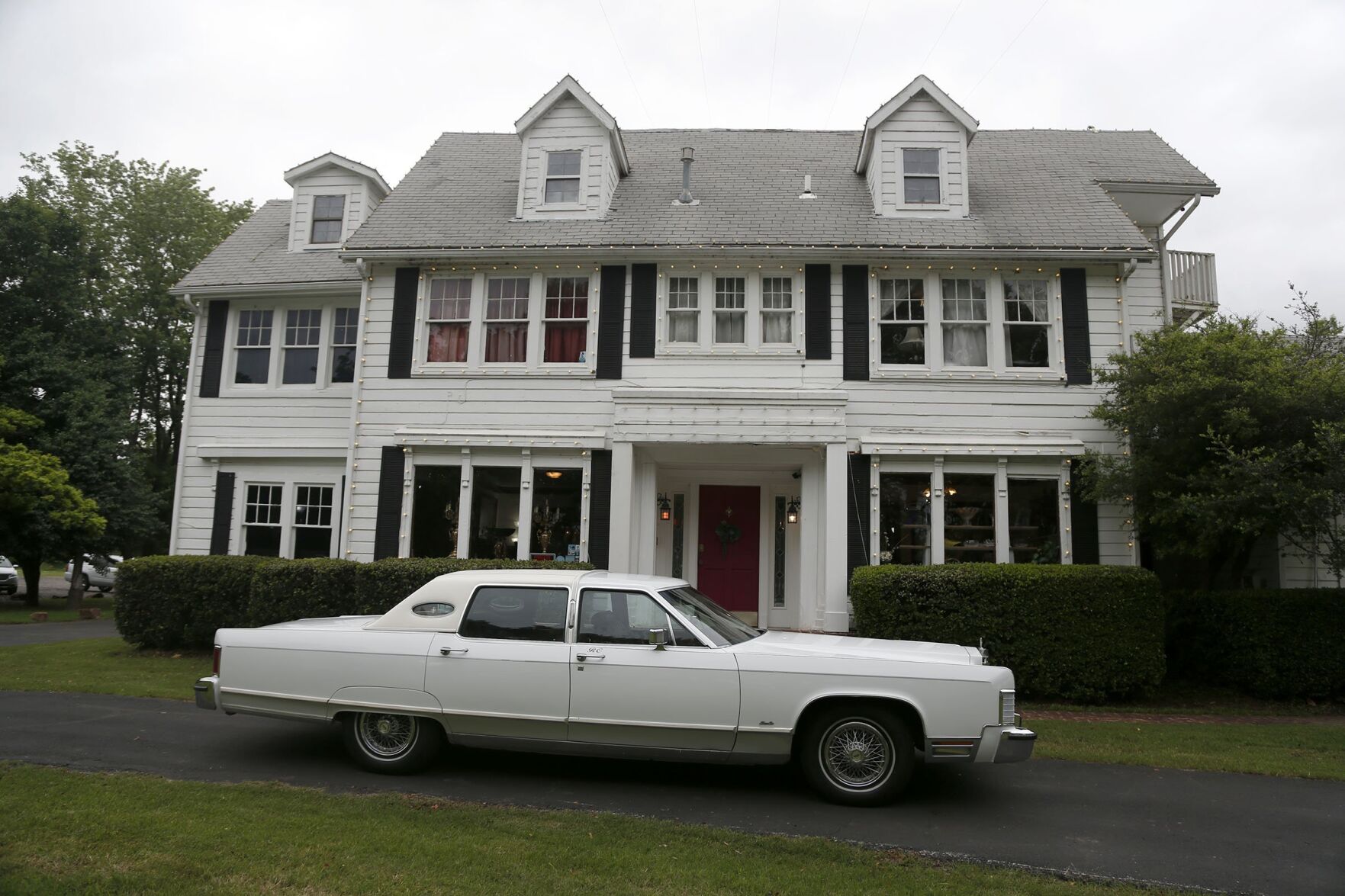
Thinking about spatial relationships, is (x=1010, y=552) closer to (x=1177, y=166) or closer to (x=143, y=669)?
(x=1177, y=166)

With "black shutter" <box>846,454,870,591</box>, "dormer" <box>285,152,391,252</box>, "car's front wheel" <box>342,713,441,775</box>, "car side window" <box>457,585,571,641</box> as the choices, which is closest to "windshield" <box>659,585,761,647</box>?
"car side window" <box>457,585,571,641</box>

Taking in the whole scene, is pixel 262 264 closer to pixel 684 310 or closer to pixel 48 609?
pixel 684 310

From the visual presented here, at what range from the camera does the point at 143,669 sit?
10.8 metres

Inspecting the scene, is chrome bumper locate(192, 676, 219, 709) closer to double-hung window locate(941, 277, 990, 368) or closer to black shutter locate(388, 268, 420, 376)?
black shutter locate(388, 268, 420, 376)

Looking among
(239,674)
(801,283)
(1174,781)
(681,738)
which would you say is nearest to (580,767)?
(681,738)

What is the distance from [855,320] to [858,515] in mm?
2821

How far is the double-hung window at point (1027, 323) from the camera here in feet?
40.0

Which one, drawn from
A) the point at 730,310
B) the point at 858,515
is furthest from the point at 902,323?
the point at 858,515

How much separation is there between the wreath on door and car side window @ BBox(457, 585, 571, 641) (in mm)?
7751

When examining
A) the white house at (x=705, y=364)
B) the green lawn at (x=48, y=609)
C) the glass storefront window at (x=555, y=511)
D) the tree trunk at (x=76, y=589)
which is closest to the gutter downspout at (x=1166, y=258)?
the white house at (x=705, y=364)

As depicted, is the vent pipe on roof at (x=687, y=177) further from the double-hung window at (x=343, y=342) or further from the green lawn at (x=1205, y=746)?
the green lawn at (x=1205, y=746)

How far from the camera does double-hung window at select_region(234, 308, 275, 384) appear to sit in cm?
1462

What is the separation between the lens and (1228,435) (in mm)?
9523

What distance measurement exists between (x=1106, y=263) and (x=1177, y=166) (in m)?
3.72
